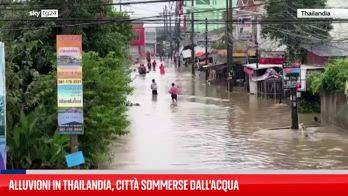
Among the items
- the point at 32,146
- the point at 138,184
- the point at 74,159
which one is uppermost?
the point at 138,184

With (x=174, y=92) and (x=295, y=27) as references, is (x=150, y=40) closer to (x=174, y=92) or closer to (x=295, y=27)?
(x=295, y=27)

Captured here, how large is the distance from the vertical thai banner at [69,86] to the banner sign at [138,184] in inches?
249

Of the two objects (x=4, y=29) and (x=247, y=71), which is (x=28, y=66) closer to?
(x=4, y=29)

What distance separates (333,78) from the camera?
27.8 metres

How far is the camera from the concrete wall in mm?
26578

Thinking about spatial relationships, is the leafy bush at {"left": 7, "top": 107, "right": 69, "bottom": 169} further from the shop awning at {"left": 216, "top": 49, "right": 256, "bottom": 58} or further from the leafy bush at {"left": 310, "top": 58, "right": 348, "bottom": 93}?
the shop awning at {"left": 216, "top": 49, "right": 256, "bottom": 58}

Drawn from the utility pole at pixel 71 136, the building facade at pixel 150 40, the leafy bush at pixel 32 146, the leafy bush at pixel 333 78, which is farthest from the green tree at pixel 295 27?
the building facade at pixel 150 40

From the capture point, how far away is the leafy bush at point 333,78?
26.5 metres

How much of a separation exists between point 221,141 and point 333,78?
744 centimetres

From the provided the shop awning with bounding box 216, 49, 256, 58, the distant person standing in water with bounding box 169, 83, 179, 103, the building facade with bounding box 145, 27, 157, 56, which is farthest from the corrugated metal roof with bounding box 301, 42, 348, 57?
the building facade with bounding box 145, 27, 157, 56

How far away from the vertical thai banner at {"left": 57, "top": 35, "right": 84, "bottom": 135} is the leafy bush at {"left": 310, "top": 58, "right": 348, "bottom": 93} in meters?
16.9

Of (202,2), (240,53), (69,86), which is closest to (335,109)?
(69,86)

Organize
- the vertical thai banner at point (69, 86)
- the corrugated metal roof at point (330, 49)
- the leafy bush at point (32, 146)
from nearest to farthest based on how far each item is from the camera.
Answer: the vertical thai banner at point (69, 86), the leafy bush at point (32, 146), the corrugated metal roof at point (330, 49)

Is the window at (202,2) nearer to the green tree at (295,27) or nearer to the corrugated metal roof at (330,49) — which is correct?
the green tree at (295,27)
